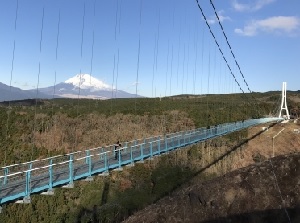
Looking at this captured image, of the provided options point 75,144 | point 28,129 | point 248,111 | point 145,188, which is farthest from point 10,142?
point 248,111

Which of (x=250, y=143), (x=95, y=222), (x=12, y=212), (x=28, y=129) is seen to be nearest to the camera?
(x=95, y=222)

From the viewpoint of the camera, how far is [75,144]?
191 feet

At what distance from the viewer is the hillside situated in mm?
15406

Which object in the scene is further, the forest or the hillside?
the forest

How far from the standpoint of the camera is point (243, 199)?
1587cm

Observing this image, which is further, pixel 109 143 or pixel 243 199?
pixel 109 143

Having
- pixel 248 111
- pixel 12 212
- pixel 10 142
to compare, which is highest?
pixel 248 111

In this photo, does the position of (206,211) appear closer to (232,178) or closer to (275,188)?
(232,178)

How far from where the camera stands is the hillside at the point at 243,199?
15406 millimetres

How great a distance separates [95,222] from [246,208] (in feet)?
76.8

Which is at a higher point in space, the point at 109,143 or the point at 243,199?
the point at 243,199

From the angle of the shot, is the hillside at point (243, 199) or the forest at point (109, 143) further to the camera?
the forest at point (109, 143)

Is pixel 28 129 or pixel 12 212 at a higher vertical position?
pixel 28 129

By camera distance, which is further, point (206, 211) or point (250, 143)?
point (250, 143)
